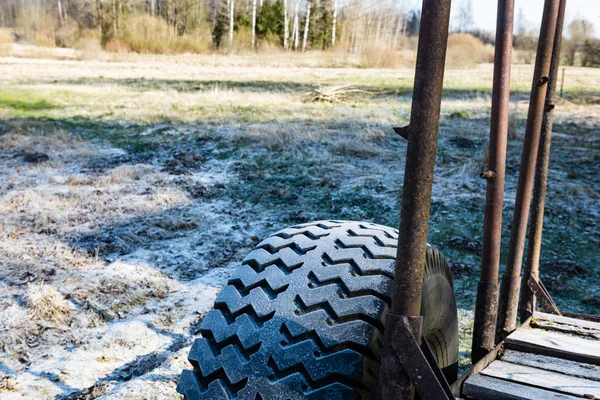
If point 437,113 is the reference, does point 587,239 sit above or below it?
below

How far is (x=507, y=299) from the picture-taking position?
7.36 feet

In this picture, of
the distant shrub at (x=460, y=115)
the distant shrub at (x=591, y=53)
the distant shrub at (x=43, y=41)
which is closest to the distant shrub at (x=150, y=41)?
the distant shrub at (x=43, y=41)

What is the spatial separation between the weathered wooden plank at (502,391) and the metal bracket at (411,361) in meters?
0.38

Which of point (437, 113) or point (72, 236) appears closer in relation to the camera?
point (437, 113)

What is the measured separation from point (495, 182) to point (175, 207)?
464 centimetres

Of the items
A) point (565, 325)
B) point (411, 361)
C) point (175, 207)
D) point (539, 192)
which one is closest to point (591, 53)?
point (175, 207)

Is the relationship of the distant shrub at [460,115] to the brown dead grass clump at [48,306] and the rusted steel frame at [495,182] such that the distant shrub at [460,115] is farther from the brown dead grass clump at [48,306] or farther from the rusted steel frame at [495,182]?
the rusted steel frame at [495,182]

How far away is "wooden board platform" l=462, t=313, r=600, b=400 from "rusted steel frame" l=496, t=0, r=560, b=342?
4.0 inches

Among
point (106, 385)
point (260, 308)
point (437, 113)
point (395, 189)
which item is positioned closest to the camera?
point (437, 113)

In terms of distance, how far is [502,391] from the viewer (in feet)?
5.20

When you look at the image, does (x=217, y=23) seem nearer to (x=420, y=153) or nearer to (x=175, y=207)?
(x=175, y=207)

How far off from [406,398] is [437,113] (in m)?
0.61

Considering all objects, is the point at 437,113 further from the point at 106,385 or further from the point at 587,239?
the point at 587,239

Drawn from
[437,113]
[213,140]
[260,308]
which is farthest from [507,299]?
[213,140]
